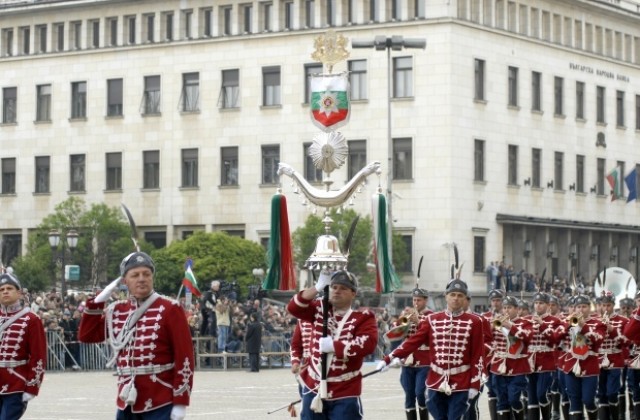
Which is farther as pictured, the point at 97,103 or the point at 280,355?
the point at 97,103

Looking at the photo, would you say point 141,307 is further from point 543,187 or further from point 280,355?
point 543,187

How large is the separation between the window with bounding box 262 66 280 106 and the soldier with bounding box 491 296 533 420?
52734 millimetres

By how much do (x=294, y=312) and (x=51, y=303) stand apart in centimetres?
3321

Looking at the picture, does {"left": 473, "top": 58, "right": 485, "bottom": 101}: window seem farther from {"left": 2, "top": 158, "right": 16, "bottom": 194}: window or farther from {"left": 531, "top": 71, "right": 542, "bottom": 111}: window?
{"left": 2, "top": 158, "right": 16, "bottom": 194}: window

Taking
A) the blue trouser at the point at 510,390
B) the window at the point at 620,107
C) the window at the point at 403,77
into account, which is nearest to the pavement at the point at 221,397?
the blue trouser at the point at 510,390

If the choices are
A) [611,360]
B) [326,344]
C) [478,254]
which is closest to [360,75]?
[478,254]

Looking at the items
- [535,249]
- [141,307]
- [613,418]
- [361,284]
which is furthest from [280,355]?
[141,307]

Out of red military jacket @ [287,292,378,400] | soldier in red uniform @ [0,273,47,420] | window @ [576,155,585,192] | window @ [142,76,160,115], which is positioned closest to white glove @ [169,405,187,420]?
red military jacket @ [287,292,378,400]

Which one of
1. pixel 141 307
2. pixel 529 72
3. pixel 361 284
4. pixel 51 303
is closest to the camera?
pixel 141 307

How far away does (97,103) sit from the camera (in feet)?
272

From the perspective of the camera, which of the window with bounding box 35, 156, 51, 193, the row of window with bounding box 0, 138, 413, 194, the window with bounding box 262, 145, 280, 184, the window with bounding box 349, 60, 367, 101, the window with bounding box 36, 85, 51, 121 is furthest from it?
the window with bounding box 35, 156, 51, 193

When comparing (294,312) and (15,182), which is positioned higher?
(15,182)

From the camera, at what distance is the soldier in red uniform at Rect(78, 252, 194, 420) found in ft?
47.2

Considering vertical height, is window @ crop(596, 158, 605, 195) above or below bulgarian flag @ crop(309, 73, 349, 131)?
above
